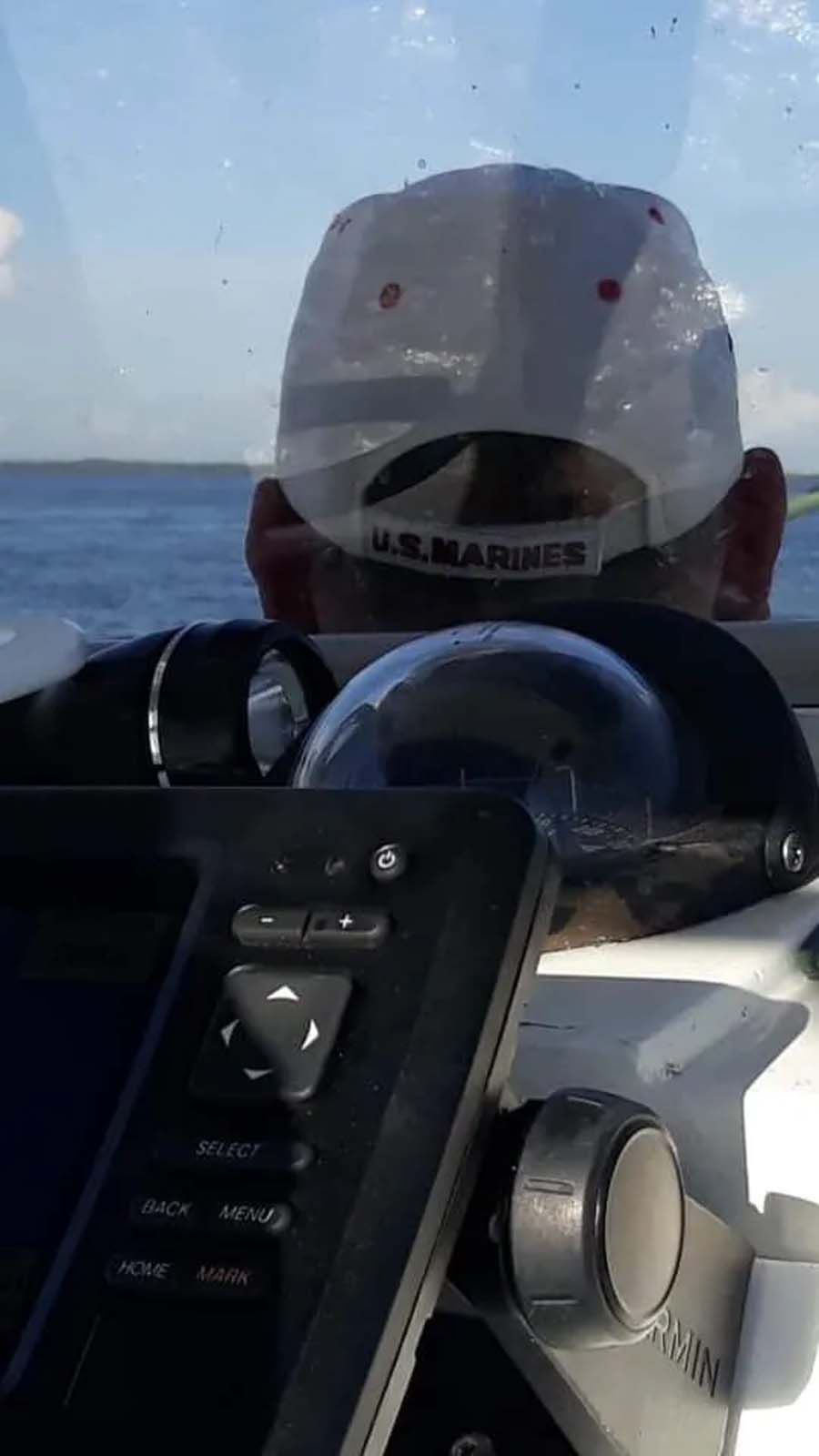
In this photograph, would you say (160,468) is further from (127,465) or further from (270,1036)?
(270,1036)

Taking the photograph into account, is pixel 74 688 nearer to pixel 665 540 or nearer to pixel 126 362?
pixel 126 362

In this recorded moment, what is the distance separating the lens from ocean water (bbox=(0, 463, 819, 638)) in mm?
1443

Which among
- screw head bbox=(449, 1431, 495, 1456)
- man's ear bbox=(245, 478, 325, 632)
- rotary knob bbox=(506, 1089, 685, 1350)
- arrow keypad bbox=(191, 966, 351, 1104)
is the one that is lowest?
man's ear bbox=(245, 478, 325, 632)

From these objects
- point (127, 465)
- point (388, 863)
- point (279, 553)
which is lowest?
point (279, 553)

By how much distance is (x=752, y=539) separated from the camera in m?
1.54

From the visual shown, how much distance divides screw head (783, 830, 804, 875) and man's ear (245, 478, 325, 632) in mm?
647

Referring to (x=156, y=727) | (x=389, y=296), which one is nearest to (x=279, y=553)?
(x=389, y=296)

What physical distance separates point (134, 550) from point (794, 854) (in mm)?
744

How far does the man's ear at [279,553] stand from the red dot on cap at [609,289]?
30 cm

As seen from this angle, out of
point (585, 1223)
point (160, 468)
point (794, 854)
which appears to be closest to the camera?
point (585, 1223)

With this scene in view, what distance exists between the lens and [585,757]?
901mm

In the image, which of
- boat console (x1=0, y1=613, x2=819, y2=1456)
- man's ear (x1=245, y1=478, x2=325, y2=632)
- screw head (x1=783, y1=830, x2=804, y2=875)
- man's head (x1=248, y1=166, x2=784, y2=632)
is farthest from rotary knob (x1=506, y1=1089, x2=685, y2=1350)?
man's ear (x1=245, y1=478, x2=325, y2=632)

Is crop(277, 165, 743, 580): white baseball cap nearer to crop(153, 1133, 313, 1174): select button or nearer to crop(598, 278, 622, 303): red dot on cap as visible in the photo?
crop(598, 278, 622, 303): red dot on cap

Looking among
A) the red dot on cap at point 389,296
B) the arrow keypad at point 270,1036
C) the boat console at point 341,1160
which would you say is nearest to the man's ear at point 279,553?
the red dot on cap at point 389,296
